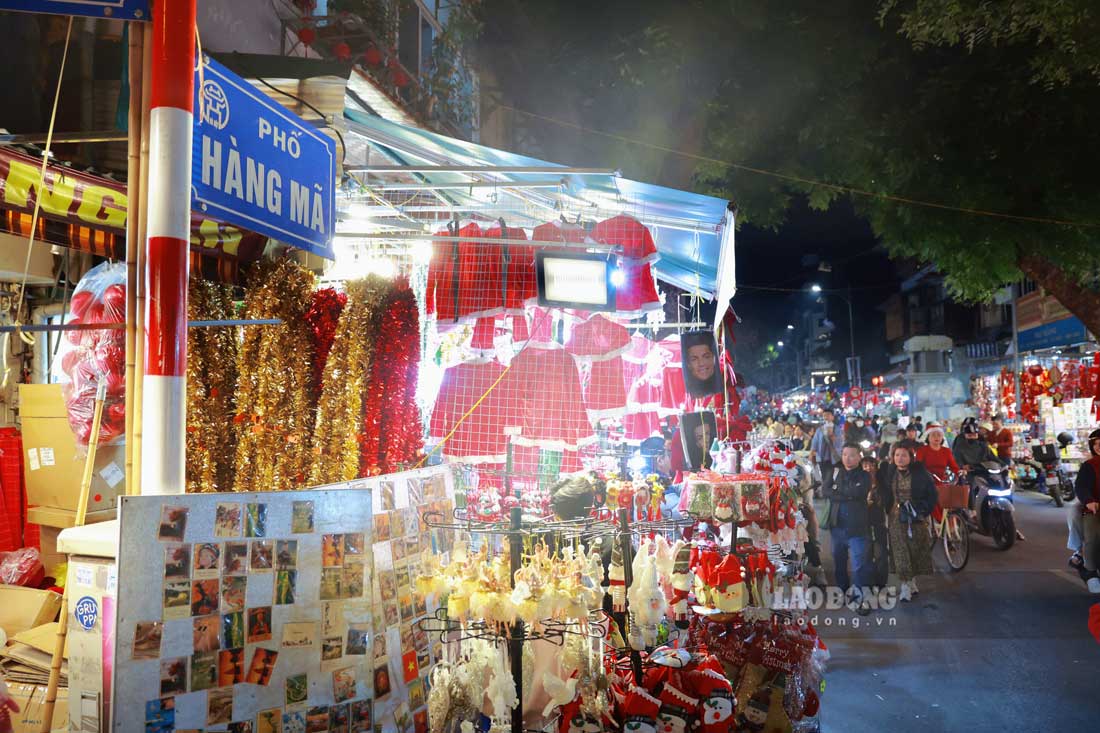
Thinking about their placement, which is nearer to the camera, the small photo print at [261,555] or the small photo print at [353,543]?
the small photo print at [261,555]

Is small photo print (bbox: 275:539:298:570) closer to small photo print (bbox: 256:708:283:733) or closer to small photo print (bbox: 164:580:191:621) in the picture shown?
small photo print (bbox: 164:580:191:621)

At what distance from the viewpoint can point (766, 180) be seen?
1279cm

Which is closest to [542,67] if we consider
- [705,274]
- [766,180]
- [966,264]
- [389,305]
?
[766,180]

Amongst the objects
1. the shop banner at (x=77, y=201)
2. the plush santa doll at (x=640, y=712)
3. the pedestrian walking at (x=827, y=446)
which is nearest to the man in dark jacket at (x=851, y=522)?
the pedestrian walking at (x=827, y=446)

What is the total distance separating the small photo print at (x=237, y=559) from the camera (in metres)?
2.64

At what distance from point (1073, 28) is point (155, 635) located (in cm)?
1067

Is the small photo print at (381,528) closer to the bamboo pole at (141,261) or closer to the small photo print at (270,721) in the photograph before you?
the small photo print at (270,721)

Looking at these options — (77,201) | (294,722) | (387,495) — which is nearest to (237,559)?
(294,722)

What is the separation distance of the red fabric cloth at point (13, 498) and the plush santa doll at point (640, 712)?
4476 mm

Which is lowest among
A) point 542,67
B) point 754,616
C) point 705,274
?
point 754,616

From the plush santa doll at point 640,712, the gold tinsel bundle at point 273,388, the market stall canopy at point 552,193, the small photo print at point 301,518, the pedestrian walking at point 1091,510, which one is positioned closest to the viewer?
the small photo print at point 301,518

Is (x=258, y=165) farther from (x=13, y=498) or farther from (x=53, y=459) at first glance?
(x=13, y=498)

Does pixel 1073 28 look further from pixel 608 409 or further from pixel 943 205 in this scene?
pixel 608 409

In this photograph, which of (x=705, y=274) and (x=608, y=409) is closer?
(x=608, y=409)
